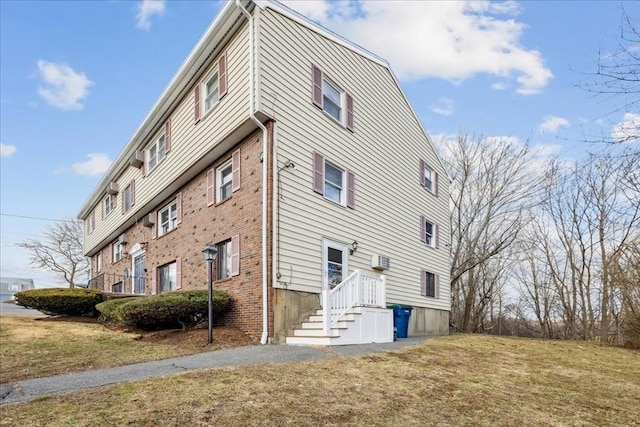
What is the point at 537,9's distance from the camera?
26.8 feet

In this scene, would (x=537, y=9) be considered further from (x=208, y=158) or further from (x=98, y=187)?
(x=98, y=187)

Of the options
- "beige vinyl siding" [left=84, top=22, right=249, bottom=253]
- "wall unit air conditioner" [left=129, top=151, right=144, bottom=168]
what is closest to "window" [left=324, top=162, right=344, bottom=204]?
"beige vinyl siding" [left=84, top=22, right=249, bottom=253]

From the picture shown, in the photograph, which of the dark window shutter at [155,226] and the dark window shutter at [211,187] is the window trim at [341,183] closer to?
the dark window shutter at [211,187]

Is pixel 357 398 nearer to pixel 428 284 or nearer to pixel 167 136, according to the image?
pixel 167 136

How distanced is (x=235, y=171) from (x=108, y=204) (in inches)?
522

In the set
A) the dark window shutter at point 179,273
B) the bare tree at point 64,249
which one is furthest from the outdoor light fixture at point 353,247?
the bare tree at point 64,249

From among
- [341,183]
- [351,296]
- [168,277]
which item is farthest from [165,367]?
[168,277]

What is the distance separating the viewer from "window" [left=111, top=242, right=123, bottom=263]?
20.6 m

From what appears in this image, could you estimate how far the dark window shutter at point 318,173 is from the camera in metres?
11.3

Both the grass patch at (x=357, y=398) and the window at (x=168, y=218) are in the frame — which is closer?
the grass patch at (x=357, y=398)

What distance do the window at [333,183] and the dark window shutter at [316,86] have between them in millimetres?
1603

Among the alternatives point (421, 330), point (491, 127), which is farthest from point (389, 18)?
point (491, 127)

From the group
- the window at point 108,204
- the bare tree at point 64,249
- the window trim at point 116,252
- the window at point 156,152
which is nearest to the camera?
the window at point 156,152

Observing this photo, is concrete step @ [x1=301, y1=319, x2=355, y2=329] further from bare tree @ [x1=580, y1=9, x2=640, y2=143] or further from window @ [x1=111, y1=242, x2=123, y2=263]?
window @ [x1=111, y1=242, x2=123, y2=263]
